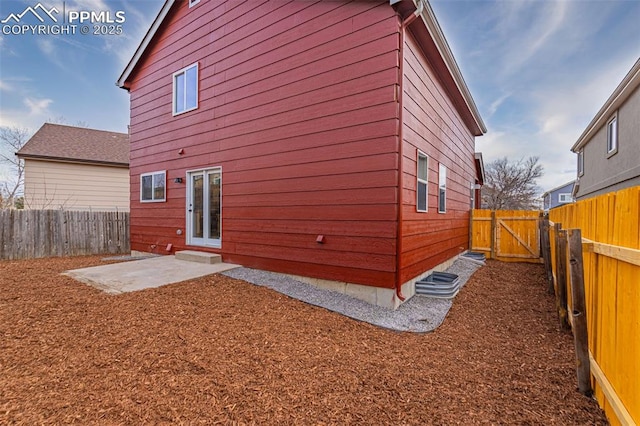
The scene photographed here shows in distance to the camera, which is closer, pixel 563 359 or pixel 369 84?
pixel 563 359

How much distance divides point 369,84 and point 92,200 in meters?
14.5

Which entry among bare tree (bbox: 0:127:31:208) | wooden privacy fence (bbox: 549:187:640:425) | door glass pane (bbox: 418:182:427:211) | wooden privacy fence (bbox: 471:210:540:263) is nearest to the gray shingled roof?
bare tree (bbox: 0:127:31:208)

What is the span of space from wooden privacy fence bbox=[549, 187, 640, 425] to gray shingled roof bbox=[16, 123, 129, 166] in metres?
16.9

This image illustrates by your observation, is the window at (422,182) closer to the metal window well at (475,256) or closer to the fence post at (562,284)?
the fence post at (562,284)

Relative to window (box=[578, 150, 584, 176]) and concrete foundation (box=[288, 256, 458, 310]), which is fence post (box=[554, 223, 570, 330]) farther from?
window (box=[578, 150, 584, 176])

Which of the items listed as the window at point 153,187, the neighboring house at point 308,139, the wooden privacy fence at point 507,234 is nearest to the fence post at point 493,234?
the wooden privacy fence at point 507,234

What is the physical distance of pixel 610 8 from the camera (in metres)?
10.2

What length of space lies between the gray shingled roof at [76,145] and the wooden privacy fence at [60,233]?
5.33 metres

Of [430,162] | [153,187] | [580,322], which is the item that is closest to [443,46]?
[430,162]

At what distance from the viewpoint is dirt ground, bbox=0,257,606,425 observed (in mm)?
2199

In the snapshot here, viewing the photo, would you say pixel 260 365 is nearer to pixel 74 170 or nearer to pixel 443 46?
pixel 443 46

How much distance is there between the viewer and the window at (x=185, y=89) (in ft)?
25.0

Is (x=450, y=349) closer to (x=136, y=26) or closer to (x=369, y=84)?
(x=369, y=84)

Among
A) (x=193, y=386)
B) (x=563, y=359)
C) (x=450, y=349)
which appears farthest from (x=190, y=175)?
(x=563, y=359)
